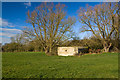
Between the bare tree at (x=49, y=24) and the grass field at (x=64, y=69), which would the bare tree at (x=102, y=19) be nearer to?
the bare tree at (x=49, y=24)

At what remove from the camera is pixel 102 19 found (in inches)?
834

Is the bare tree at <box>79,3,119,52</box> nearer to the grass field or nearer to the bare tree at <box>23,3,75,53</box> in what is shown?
the bare tree at <box>23,3,75,53</box>

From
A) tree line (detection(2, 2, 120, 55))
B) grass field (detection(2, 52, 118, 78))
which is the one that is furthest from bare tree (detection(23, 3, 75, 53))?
grass field (detection(2, 52, 118, 78))

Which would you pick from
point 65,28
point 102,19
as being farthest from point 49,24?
point 102,19

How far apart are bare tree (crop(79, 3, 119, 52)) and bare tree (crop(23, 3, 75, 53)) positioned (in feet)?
13.6

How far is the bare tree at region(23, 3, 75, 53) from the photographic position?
19922 millimetres

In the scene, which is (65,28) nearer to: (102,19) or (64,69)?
(102,19)

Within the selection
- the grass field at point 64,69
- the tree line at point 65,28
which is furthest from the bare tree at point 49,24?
the grass field at point 64,69

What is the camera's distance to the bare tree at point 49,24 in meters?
19.9

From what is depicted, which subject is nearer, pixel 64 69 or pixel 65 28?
pixel 64 69

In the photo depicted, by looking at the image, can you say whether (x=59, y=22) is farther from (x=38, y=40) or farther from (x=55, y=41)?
(x=38, y=40)

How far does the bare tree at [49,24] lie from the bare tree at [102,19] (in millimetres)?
4153

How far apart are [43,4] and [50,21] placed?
4003 mm

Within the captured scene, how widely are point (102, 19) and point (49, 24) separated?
10990mm
